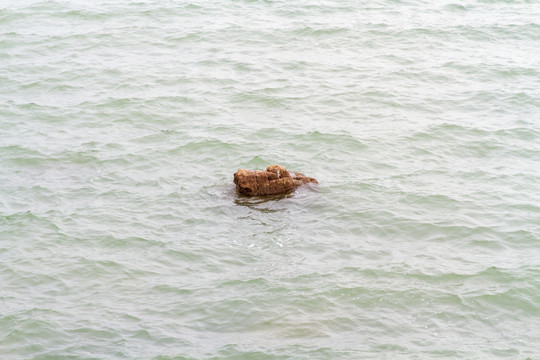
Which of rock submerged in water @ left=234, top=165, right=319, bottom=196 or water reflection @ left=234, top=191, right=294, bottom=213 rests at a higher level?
rock submerged in water @ left=234, top=165, right=319, bottom=196

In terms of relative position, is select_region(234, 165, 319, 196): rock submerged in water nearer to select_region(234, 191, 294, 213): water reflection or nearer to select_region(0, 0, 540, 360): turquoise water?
select_region(234, 191, 294, 213): water reflection

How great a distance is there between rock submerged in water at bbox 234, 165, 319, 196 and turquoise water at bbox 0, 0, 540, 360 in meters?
0.36

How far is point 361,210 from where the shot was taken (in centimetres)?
1483

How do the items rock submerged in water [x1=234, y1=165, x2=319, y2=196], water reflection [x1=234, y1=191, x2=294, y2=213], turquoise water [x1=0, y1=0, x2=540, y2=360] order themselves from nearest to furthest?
turquoise water [x1=0, y1=0, x2=540, y2=360], water reflection [x1=234, y1=191, x2=294, y2=213], rock submerged in water [x1=234, y1=165, x2=319, y2=196]

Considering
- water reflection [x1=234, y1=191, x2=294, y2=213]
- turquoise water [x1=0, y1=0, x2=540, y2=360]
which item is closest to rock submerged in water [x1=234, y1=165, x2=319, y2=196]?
water reflection [x1=234, y1=191, x2=294, y2=213]

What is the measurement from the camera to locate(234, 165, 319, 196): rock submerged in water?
14805mm

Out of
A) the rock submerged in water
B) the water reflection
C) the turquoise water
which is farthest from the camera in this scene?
the rock submerged in water

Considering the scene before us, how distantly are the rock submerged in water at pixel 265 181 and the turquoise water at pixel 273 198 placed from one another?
36 centimetres

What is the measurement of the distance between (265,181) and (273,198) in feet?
1.34

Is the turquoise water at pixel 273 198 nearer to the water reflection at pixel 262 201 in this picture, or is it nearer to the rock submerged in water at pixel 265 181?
the water reflection at pixel 262 201

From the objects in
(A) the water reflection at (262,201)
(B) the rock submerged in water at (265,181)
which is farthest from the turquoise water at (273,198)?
(B) the rock submerged in water at (265,181)

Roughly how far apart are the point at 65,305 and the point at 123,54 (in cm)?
1321

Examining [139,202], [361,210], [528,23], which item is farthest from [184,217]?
[528,23]

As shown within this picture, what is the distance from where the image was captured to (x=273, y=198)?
1488cm
